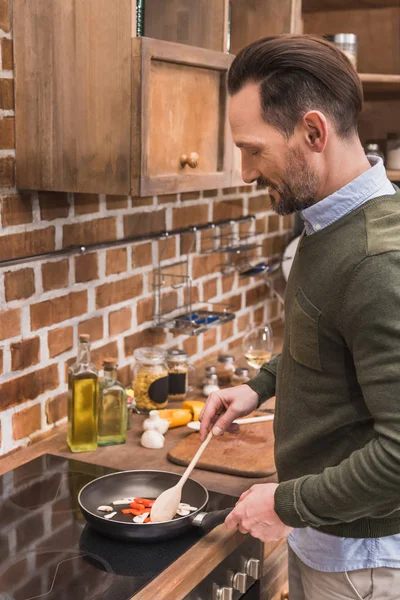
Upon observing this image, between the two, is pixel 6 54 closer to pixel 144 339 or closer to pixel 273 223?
pixel 144 339

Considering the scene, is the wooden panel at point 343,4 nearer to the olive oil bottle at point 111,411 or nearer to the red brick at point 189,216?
the red brick at point 189,216

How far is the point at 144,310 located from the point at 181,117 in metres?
0.72

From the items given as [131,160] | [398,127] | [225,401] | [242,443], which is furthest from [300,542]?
[398,127]

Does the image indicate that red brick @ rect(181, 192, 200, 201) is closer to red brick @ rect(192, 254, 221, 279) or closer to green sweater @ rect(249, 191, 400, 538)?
red brick @ rect(192, 254, 221, 279)

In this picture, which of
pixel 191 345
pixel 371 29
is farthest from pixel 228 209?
pixel 371 29

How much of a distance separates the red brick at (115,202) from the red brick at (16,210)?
1.03 feet

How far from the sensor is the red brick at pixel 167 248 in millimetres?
2363

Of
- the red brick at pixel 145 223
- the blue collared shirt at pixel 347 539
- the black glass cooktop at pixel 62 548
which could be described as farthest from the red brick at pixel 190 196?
the blue collared shirt at pixel 347 539

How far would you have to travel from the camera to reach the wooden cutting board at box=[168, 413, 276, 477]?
1.76m

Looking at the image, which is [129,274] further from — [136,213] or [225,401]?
[225,401]

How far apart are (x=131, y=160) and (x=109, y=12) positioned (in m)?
0.29

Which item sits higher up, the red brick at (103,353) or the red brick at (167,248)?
the red brick at (167,248)

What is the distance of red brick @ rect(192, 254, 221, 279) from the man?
46.2 inches

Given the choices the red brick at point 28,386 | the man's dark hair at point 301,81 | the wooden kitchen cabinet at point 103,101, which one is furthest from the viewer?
the red brick at point 28,386
